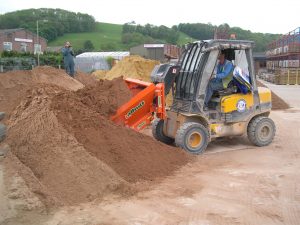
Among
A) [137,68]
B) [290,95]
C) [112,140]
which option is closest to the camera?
[112,140]

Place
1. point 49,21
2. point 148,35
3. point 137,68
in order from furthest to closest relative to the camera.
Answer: point 49,21 < point 148,35 < point 137,68

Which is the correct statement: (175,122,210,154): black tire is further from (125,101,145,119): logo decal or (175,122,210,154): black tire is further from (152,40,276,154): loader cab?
(125,101,145,119): logo decal

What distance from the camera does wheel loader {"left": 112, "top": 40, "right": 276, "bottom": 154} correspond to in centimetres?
805

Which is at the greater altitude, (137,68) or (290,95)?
(137,68)

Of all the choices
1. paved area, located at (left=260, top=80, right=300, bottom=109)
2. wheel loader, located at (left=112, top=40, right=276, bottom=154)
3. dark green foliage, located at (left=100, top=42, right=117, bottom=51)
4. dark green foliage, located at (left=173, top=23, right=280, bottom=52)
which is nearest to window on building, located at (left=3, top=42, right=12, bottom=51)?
dark green foliage, located at (left=100, top=42, right=117, bottom=51)

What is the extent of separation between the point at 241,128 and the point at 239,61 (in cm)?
140

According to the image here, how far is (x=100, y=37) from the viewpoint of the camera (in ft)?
293

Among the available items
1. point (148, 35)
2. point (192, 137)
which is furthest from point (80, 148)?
point (148, 35)

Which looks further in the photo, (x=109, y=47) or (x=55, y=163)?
(x=109, y=47)

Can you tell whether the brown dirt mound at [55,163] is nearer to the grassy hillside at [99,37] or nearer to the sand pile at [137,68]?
the sand pile at [137,68]

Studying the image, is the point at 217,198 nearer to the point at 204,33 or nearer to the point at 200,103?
the point at 200,103

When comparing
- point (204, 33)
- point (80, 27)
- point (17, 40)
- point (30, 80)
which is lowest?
point (30, 80)

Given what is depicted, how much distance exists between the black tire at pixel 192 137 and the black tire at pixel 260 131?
1.16 metres

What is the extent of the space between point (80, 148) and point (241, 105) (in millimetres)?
3843
